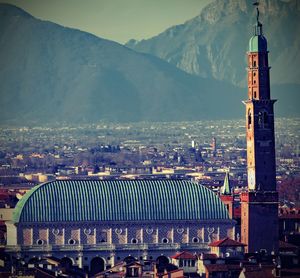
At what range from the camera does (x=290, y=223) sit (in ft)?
302

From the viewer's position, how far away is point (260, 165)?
81188 millimetres

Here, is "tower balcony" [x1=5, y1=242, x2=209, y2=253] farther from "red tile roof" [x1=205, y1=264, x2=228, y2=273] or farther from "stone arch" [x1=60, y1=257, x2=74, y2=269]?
"red tile roof" [x1=205, y1=264, x2=228, y2=273]

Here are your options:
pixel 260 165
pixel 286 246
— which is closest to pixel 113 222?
pixel 260 165

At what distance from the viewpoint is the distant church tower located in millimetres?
79750

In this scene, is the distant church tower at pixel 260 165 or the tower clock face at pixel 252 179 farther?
the tower clock face at pixel 252 179

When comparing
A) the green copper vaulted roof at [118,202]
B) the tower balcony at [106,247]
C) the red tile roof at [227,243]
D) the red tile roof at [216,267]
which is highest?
the green copper vaulted roof at [118,202]

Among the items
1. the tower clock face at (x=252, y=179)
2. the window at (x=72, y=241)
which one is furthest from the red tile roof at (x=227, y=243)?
the window at (x=72, y=241)

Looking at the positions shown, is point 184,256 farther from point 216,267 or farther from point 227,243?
point 216,267

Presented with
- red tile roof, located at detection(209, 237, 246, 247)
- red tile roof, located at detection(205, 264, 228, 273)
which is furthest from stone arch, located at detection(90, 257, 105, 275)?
red tile roof, located at detection(205, 264, 228, 273)

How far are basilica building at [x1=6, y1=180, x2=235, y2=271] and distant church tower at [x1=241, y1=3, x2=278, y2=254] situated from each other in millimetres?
1017

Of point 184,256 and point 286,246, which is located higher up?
point 286,246

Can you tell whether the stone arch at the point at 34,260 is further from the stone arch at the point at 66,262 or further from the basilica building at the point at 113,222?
the stone arch at the point at 66,262

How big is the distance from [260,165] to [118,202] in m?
6.34

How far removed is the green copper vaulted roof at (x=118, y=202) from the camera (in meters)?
78.4
